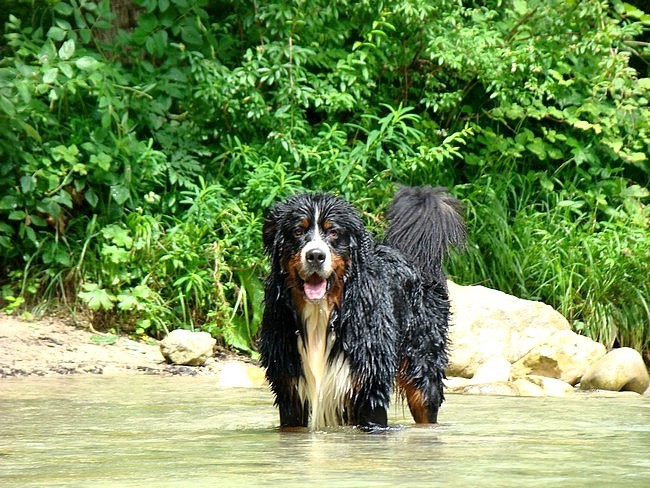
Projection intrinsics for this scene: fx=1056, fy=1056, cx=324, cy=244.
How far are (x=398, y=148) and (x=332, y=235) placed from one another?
5.46 metres

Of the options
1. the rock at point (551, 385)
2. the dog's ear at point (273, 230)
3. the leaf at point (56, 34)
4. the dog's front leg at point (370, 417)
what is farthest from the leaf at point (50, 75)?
the dog's front leg at point (370, 417)

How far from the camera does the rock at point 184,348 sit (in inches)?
343

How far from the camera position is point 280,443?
4.92m

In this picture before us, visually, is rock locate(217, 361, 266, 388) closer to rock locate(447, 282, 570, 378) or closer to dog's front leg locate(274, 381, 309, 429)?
rock locate(447, 282, 570, 378)

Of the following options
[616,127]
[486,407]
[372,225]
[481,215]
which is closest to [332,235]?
[486,407]

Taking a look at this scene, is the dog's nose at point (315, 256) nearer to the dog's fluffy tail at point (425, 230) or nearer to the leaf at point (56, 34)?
the dog's fluffy tail at point (425, 230)

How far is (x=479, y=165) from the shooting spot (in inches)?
440

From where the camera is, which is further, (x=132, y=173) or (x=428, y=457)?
(x=132, y=173)

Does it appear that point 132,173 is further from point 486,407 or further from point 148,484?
point 148,484

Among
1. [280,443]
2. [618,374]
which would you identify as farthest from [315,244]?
[618,374]

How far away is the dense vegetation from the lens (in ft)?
31.0

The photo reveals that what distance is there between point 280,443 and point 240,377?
10.7ft

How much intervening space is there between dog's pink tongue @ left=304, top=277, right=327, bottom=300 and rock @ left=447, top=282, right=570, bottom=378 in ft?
12.9

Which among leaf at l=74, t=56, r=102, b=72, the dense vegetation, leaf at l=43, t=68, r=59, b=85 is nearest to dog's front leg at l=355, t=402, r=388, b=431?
the dense vegetation
